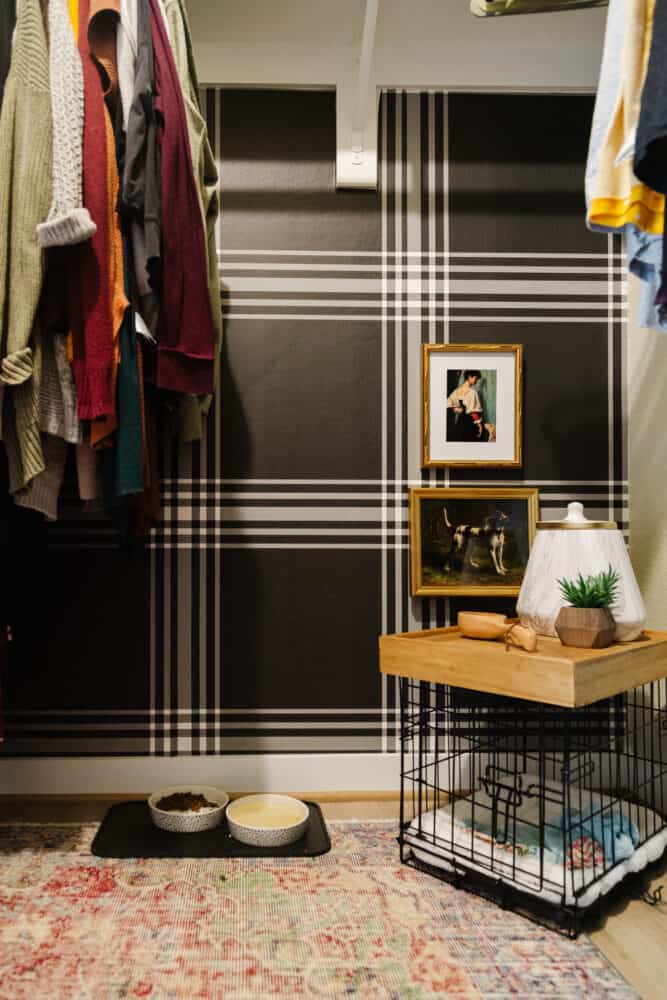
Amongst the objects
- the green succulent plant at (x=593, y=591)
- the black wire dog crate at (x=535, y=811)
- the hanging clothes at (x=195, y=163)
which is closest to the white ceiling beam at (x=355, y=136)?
the hanging clothes at (x=195, y=163)

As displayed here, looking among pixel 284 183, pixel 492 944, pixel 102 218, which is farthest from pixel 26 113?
pixel 492 944

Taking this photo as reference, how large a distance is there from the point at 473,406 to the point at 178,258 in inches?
36.0

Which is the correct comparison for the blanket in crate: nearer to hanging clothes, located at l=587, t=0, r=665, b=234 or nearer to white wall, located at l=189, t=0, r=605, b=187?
hanging clothes, located at l=587, t=0, r=665, b=234

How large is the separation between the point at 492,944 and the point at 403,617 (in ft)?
2.78

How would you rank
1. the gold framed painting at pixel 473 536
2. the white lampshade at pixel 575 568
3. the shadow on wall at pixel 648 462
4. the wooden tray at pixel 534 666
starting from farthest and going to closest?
the gold framed painting at pixel 473 536 → the shadow on wall at pixel 648 462 → the white lampshade at pixel 575 568 → the wooden tray at pixel 534 666

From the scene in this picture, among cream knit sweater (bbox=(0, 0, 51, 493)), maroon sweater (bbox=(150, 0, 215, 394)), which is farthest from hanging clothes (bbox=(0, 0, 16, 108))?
maroon sweater (bbox=(150, 0, 215, 394))

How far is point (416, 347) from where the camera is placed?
196 cm

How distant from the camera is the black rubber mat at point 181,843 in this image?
60.5 inches

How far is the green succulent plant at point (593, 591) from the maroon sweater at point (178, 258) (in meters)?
0.86

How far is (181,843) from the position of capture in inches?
62.5

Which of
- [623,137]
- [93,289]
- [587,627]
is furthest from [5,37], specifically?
[587,627]

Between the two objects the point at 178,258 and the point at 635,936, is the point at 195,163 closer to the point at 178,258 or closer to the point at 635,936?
the point at 178,258

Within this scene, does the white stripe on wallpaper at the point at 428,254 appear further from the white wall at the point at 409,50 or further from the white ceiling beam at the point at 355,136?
the white wall at the point at 409,50

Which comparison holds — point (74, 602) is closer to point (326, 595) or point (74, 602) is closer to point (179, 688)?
point (179, 688)
